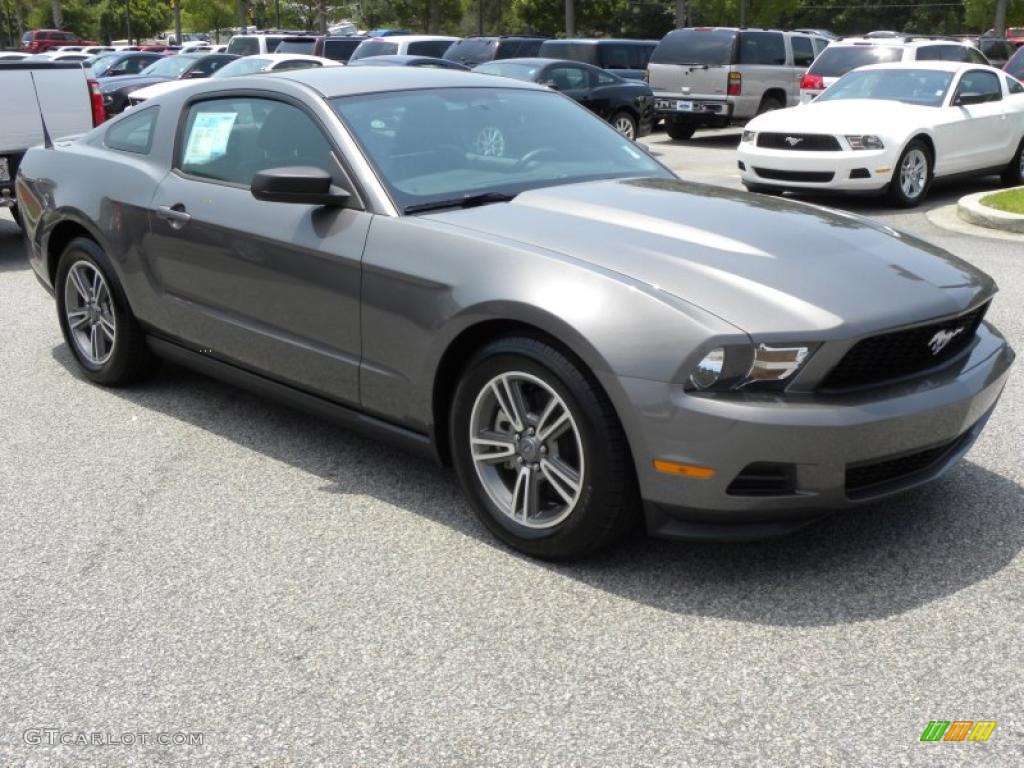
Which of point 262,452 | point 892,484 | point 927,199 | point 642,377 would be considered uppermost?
point 642,377

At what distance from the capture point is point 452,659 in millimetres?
3367

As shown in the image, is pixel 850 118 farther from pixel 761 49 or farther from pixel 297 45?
pixel 297 45

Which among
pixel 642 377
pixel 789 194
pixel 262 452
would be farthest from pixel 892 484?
pixel 789 194

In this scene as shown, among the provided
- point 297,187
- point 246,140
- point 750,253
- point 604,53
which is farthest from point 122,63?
point 750,253

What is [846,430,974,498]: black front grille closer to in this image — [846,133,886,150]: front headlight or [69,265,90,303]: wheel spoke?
[69,265,90,303]: wheel spoke

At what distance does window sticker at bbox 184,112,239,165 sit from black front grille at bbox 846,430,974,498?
3.02 meters

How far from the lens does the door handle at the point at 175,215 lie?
5.14 meters

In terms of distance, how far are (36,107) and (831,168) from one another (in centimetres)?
732

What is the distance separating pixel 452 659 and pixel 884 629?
124cm

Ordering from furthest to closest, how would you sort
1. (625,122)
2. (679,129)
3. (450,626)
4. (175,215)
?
(679,129) < (625,122) < (175,215) < (450,626)

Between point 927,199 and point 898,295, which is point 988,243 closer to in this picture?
point 927,199

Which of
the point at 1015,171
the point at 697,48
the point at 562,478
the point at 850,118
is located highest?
the point at 562,478

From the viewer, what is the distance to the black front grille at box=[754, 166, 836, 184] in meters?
12.0

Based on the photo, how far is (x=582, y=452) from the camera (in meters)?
3.72
